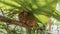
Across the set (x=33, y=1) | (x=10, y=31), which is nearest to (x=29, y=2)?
(x=33, y=1)

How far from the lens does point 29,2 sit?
314mm

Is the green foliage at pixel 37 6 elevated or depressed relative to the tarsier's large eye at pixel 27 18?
elevated

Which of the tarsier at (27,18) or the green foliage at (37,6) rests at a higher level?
the green foliage at (37,6)

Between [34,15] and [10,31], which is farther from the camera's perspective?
[10,31]

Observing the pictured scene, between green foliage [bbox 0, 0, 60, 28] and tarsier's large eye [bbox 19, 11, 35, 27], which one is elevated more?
green foliage [bbox 0, 0, 60, 28]

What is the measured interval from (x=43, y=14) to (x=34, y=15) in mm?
23

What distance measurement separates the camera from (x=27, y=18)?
336mm

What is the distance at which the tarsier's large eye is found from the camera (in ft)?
1.08

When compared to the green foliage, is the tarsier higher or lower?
lower

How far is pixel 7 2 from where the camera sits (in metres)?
0.33

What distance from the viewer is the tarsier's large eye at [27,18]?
0.33 meters

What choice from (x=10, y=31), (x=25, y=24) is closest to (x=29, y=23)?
(x=25, y=24)

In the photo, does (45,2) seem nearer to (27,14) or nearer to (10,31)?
(27,14)

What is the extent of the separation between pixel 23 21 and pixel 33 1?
0.05 meters
